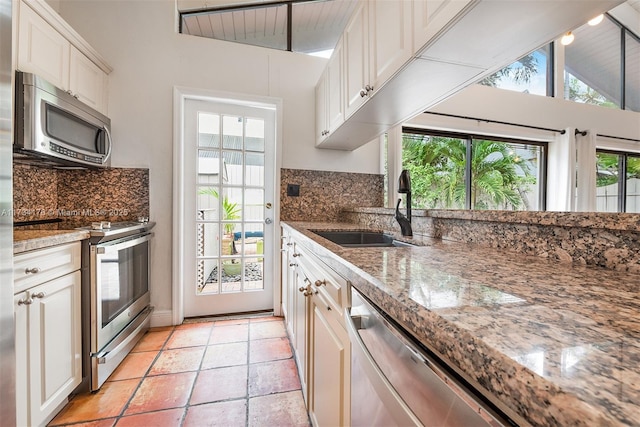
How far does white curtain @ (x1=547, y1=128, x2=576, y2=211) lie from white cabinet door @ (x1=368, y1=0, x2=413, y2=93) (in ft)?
11.6

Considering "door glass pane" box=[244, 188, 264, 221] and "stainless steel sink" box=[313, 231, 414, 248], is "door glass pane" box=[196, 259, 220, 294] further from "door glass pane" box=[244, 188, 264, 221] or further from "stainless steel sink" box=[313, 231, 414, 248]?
"stainless steel sink" box=[313, 231, 414, 248]

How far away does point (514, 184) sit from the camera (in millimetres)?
3566

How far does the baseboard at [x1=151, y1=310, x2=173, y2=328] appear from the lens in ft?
7.14

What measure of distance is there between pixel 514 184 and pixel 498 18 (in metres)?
3.43

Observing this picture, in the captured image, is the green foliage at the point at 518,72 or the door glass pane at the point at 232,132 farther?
the green foliage at the point at 518,72

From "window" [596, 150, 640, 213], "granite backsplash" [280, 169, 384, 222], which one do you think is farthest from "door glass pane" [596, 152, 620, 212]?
"granite backsplash" [280, 169, 384, 222]

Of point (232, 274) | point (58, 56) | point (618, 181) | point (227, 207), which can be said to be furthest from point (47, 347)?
point (618, 181)

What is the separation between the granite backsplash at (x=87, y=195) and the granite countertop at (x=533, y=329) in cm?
215

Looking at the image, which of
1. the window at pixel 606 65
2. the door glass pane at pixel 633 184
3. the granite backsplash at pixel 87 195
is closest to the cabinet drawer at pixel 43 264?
the granite backsplash at pixel 87 195

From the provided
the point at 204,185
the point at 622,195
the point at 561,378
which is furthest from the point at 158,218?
the point at 622,195

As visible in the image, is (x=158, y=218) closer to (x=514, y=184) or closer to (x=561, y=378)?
(x=561, y=378)

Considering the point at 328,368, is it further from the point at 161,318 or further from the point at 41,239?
the point at 161,318

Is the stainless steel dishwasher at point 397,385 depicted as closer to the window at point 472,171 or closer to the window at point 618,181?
the window at point 472,171

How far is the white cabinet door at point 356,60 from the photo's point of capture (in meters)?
1.42
